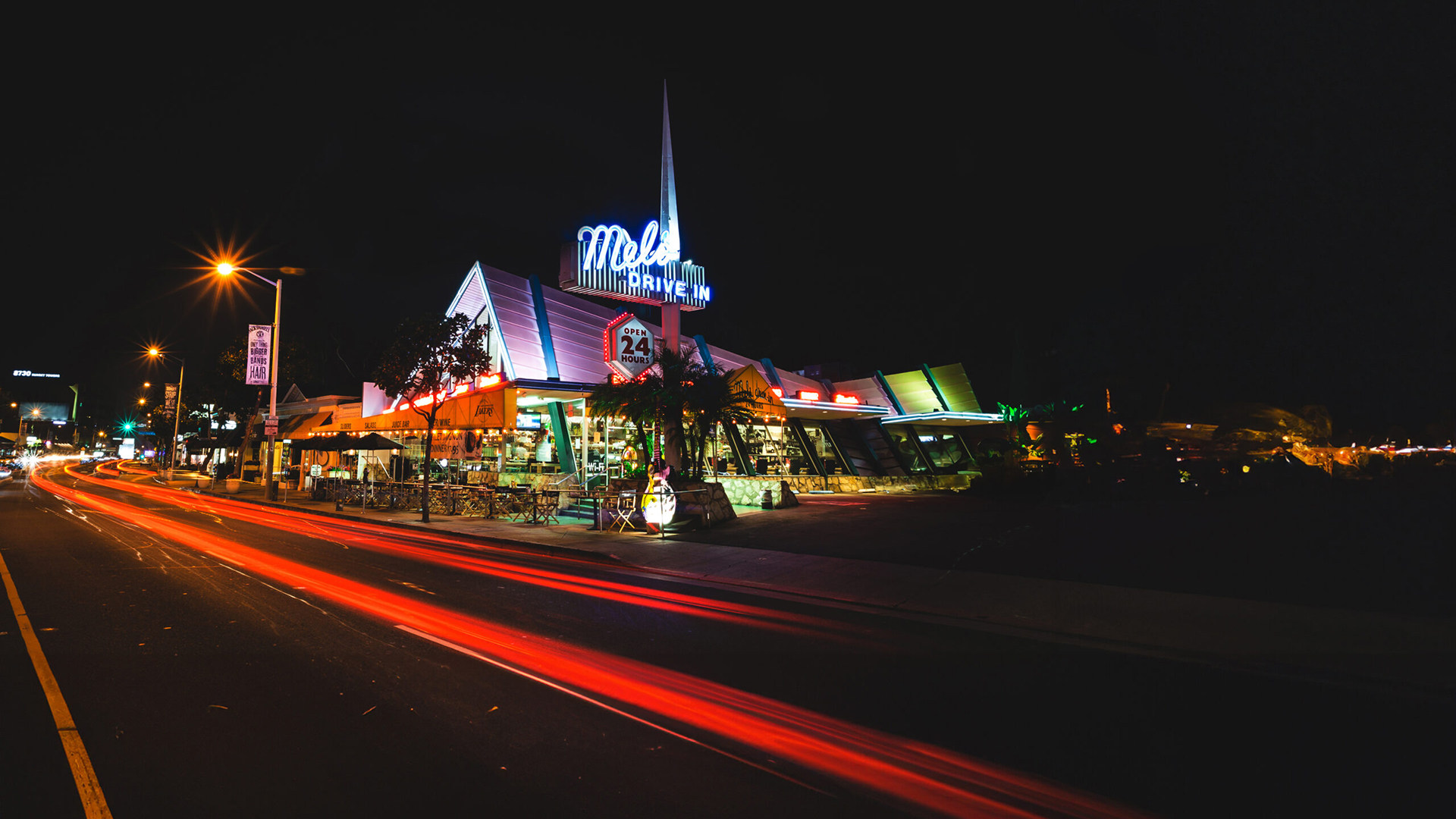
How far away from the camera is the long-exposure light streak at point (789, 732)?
376cm

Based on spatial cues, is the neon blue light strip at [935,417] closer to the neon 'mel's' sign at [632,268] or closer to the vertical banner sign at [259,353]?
the neon 'mel's' sign at [632,268]

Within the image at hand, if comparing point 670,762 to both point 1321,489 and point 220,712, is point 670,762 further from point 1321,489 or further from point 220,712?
point 1321,489

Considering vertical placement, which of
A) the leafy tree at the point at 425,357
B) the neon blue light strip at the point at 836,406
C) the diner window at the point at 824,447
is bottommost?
the diner window at the point at 824,447

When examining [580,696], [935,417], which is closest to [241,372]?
[935,417]

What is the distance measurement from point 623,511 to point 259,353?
18110mm

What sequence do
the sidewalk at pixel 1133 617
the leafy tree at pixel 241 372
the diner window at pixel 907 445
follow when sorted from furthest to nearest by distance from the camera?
the leafy tree at pixel 241 372, the diner window at pixel 907 445, the sidewalk at pixel 1133 617

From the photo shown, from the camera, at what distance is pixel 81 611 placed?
827 cm

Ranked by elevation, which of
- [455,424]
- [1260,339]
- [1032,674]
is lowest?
[1032,674]

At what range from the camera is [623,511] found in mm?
17828

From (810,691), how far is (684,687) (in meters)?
1.02

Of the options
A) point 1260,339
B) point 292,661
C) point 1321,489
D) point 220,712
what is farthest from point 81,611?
point 1260,339

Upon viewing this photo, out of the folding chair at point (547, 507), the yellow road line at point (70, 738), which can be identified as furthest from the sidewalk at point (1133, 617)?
the yellow road line at point (70, 738)

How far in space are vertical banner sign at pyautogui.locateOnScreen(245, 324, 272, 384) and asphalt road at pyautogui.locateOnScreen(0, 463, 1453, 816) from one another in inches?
789

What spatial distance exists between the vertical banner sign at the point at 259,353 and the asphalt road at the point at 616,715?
20.0m
